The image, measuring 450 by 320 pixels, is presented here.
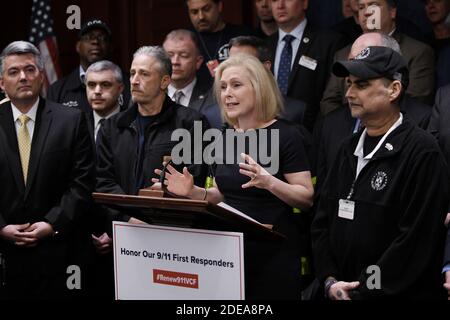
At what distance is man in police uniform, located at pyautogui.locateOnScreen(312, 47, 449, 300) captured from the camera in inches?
151

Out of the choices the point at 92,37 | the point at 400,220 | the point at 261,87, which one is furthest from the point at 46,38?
the point at 400,220

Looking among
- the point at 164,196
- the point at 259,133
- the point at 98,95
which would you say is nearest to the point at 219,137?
the point at 259,133

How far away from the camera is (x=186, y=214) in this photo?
358 cm

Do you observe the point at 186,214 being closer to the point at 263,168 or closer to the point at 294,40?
the point at 263,168

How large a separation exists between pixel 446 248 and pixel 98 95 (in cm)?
289

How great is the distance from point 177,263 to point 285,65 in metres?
2.46

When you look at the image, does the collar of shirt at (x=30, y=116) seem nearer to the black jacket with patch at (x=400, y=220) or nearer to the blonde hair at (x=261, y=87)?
the blonde hair at (x=261, y=87)

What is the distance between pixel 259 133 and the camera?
441 cm

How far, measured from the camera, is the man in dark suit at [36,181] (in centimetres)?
489

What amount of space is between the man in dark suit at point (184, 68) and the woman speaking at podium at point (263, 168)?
1337mm
